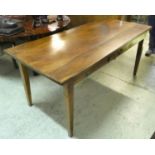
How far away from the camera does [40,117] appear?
164cm

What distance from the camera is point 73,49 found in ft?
4.77

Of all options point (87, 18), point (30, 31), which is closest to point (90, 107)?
point (30, 31)

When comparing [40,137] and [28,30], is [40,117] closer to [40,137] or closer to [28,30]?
[40,137]

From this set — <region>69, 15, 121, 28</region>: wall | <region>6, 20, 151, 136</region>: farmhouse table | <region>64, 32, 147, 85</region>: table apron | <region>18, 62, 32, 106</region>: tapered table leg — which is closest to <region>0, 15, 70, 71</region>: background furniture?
<region>6, 20, 151, 136</region>: farmhouse table

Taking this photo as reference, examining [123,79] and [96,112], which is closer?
[96,112]

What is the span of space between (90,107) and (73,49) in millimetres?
602

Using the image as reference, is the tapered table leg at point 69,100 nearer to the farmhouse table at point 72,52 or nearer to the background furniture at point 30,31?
the farmhouse table at point 72,52

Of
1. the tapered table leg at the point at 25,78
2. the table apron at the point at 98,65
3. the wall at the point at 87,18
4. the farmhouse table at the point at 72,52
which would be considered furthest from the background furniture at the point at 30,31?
the table apron at the point at 98,65

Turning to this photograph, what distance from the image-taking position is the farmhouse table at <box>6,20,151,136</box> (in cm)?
118

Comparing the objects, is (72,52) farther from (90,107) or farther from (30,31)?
(30,31)

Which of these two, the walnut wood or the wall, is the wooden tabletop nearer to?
the walnut wood

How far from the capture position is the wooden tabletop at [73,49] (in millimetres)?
1197

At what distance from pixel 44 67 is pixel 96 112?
725mm
